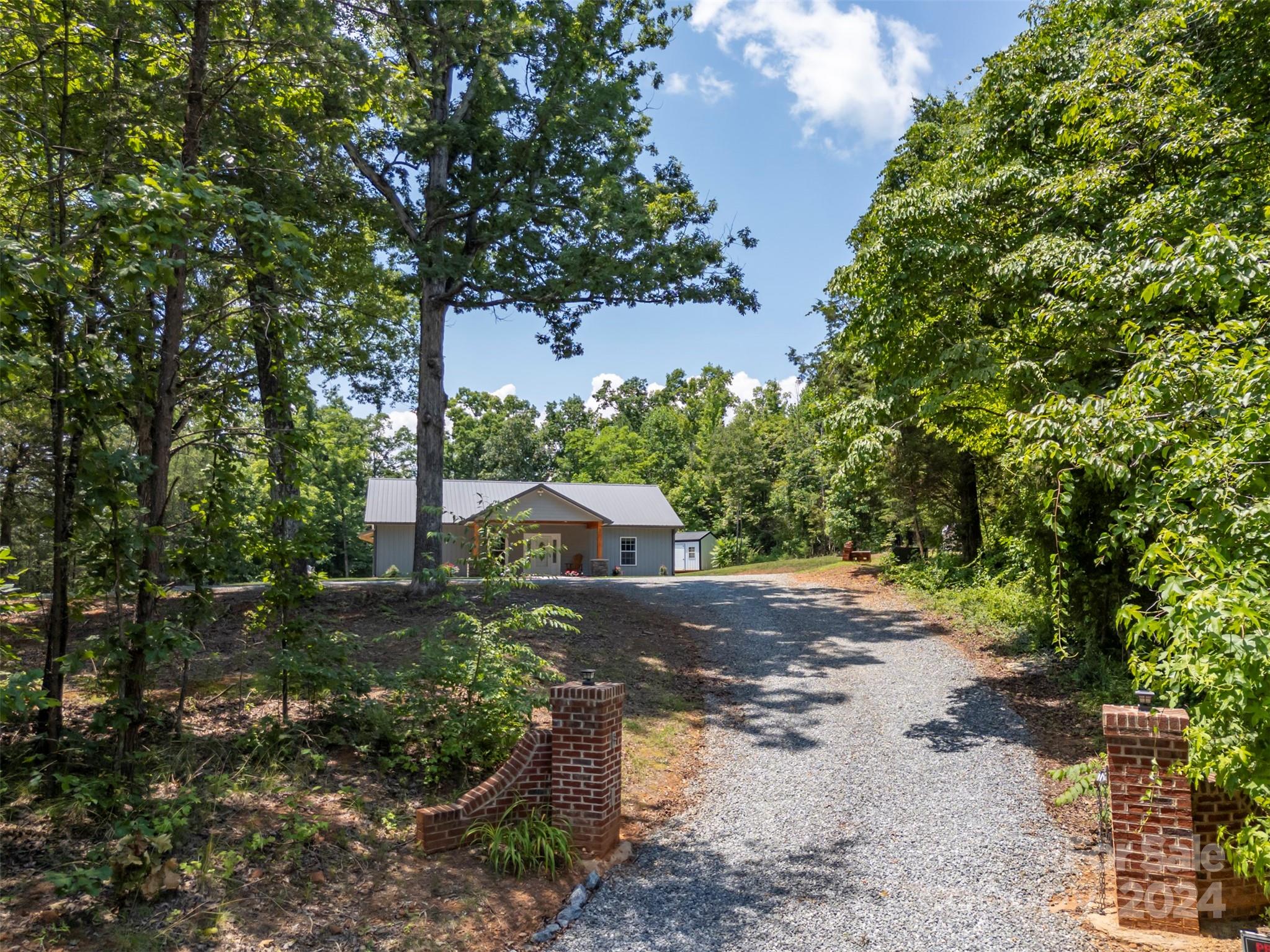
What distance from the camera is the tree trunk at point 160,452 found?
16.0 ft

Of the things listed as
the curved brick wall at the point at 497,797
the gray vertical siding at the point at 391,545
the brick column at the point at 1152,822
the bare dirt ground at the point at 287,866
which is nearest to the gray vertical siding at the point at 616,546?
the gray vertical siding at the point at 391,545

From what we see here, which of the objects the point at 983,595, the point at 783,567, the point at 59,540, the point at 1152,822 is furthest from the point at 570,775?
the point at 783,567

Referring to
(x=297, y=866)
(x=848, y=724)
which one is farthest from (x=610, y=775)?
(x=848, y=724)

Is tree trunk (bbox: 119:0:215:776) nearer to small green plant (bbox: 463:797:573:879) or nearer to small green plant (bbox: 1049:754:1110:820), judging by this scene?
small green plant (bbox: 463:797:573:879)

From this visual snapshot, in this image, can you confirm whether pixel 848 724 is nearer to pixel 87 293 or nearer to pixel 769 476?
pixel 87 293

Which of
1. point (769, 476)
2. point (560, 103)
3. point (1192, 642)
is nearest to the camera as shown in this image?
point (1192, 642)

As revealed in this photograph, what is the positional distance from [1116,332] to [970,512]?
9238mm

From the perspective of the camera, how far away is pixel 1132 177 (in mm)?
7254

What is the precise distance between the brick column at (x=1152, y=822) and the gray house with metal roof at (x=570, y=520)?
74.9 feet

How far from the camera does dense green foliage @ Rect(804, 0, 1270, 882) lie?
407 centimetres

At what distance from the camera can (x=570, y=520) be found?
29219 mm

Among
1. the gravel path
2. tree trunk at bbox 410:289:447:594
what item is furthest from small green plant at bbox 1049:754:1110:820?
tree trunk at bbox 410:289:447:594

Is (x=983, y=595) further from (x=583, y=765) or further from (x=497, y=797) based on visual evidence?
(x=497, y=797)

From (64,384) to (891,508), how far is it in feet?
59.7
